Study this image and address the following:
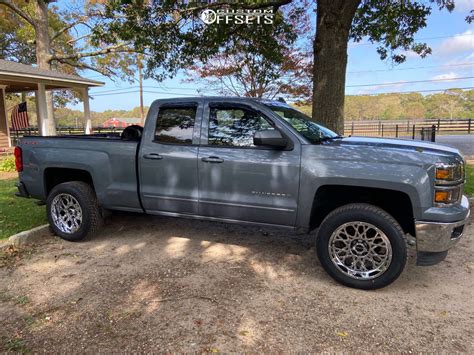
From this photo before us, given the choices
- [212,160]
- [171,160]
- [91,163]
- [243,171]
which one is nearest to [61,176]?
Answer: [91,163]

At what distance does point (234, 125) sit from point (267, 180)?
77 cm

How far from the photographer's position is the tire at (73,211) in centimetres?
472

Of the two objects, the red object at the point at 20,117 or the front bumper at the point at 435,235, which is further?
the red object at the point at 20,117

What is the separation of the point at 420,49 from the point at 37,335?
12.0m

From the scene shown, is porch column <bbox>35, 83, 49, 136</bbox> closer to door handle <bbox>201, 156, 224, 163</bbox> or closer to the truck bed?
the truck bed

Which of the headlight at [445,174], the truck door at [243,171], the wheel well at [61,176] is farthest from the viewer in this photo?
the wheel well at [61,176]

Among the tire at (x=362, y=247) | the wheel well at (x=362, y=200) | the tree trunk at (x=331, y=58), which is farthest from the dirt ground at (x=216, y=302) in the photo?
the tree trunk at (x=331, y=58)

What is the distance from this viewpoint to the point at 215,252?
445cm

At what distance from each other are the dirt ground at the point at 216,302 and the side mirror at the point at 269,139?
4.46ft

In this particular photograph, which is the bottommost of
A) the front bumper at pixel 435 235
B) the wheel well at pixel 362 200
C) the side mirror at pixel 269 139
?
the front bumper at pixel 435 235

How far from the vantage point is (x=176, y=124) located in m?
4.41

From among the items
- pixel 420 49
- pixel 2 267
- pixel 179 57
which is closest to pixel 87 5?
pixel 179 57

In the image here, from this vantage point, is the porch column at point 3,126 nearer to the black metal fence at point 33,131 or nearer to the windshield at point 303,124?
the black metal fence at point 33,131

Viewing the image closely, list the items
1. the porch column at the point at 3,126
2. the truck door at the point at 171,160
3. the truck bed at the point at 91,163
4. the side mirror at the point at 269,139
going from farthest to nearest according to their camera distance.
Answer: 1. the porch column at the point at 3,126
2. the truck bed at the point at 91,163
3. the truck door at the point at 171,160
4. the side mirror at the point at 269,139
